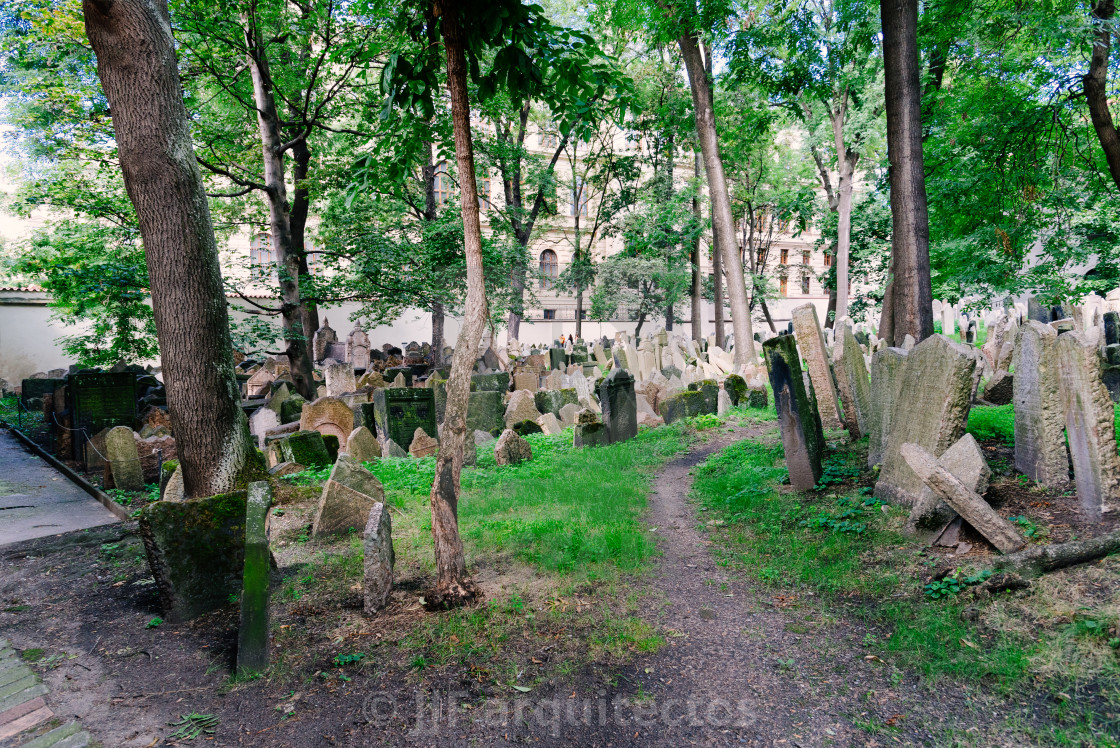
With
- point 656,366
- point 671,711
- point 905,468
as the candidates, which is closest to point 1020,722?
point 671,711

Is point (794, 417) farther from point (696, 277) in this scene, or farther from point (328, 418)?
point (696, 277)

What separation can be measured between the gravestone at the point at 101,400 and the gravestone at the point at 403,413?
3.65 meters

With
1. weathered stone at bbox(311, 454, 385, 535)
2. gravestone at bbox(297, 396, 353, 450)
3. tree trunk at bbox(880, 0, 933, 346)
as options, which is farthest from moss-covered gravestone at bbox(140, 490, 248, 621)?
tree trunk at bbox(880, 0, 933, 346)

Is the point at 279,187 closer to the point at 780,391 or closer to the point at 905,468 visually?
the point at 780,391

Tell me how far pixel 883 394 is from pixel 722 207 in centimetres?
952

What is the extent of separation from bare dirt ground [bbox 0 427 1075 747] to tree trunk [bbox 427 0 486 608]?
0.52 meters

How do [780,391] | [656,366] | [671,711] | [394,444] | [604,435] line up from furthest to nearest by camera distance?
[656,366], [604,435], [394,444], [780,391], [671,711]

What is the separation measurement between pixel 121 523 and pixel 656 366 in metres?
10.8

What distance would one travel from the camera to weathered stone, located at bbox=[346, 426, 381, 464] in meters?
7.41

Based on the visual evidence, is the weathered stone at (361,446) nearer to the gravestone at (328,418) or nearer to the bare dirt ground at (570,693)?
the gravestone at (328,418)


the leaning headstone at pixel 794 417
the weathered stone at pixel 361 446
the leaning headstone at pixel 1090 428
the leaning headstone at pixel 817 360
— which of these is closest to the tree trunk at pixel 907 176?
the leaning headstone at pixel 817 360

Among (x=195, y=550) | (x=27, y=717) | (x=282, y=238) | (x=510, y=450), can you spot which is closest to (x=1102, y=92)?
(x=510, y=450)

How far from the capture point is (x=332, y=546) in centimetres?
470

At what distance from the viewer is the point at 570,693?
2.70m
